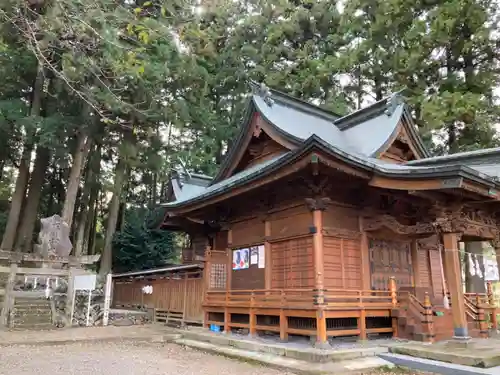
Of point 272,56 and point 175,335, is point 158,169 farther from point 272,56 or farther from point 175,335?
point 175,335

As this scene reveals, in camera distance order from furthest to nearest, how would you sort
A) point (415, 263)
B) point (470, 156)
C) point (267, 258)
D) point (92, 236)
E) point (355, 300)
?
point (92, 236) < point (415, 263) < point (267, 258) < point (470, 156) < point (355, 300)

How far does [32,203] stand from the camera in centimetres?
2227

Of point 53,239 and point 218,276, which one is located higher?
point 53,239

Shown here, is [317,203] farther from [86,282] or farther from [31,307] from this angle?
[31,307]

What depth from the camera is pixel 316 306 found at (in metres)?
8.52

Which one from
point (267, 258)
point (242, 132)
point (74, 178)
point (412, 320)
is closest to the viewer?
point (412, 320)

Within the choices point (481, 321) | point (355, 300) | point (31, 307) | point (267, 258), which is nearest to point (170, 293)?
point (31, 307)

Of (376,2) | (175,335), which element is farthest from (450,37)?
(175,335)

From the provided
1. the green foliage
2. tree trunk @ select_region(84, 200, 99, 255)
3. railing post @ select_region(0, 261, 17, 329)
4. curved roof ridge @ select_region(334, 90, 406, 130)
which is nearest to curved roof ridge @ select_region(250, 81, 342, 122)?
curved roof ridge @ select_region(334, 90, 406, 130)

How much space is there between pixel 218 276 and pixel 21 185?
14.3 m

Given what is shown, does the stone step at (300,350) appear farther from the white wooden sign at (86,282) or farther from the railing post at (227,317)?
the white wooden sign at (86,282)

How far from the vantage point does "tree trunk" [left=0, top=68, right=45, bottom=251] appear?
19828 millimetres

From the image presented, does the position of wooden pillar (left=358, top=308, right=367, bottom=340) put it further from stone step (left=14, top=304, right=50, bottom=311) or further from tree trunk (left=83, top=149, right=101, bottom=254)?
tree trunk (left=83, top=149, right=101, bottom=254)

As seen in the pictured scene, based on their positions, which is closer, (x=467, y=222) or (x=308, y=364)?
(x=308, y=364)
